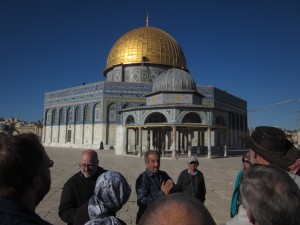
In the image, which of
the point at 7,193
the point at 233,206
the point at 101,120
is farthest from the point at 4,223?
the point at 101,120

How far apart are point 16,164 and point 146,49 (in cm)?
3411

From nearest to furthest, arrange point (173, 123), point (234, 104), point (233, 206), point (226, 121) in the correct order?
point (233, 206) → point (173, 123) → point (226, 121) → point (234, 104)

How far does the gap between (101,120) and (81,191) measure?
28957 mm

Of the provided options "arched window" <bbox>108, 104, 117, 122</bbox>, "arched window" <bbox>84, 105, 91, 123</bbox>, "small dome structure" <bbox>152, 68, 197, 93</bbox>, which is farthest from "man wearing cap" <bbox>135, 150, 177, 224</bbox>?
"arched window" <bbox>84, 105, 91, 123</bbox>

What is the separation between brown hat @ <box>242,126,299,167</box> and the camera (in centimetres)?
226

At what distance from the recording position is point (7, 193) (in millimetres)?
1361

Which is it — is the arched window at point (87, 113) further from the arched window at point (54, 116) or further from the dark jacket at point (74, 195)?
the dark jacket at point (74, 195)

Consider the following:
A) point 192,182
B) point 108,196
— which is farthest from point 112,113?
point 108,196

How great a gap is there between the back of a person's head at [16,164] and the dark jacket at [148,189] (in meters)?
1.78

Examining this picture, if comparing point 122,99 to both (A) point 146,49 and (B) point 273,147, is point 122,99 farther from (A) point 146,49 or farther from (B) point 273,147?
(B) point 273,147

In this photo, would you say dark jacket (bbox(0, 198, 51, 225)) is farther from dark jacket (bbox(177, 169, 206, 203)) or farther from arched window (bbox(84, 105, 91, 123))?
arched window (bbox(84, 105, 91, 123))

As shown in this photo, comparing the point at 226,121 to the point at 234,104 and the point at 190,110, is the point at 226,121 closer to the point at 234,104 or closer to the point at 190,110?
the point at 190,110

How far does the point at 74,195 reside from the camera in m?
2.84

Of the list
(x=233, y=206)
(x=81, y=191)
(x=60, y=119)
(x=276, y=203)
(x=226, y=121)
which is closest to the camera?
(x=276, y=203)
